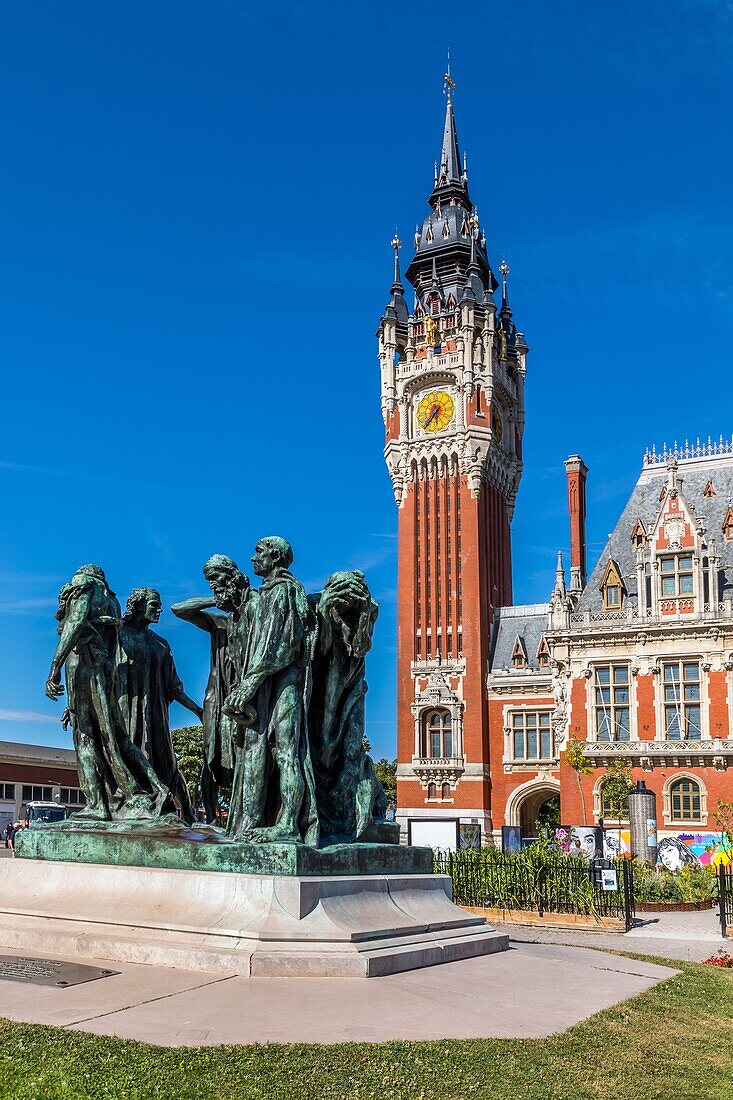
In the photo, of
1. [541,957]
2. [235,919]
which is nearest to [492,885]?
[541,957]

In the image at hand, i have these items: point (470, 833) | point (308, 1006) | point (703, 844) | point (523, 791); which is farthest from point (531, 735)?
point (308, 1006)

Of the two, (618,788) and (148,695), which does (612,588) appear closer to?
(618,788)

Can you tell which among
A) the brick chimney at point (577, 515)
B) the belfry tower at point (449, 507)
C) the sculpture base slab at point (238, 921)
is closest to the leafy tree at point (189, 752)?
the belfry tower at point (449, 507)

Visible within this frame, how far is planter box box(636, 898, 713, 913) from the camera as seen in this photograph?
25.9 m

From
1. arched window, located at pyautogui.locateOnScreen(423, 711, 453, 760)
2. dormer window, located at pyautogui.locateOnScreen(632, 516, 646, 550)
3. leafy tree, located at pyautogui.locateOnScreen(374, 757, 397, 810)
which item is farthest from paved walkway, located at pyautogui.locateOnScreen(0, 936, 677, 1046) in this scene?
leafy tree, located at pyautogui.locateOnScreen(374, 757, 397, 810)

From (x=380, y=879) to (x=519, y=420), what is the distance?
212 feet

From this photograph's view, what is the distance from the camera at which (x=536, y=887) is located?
64.1 ft

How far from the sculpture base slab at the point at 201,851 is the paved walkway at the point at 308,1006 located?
121 centimetres

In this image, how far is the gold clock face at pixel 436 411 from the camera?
215ft

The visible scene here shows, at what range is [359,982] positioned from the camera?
25.2ft

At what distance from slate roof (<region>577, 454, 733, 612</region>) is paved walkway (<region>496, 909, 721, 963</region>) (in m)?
28.3

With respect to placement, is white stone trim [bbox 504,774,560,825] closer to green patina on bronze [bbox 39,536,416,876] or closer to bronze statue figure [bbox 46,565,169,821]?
green patina on bronze [bbox 39,536,416,876]

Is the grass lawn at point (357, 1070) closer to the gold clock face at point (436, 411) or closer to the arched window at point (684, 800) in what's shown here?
the arched window at point (684, 800)

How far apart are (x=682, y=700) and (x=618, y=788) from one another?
497cm
